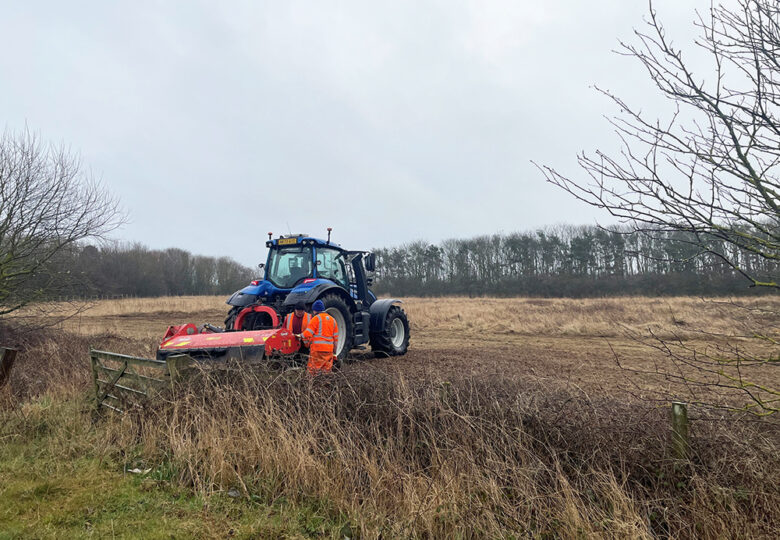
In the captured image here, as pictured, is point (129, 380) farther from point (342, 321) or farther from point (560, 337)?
point (560, 337)

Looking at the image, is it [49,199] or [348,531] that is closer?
[348,531]

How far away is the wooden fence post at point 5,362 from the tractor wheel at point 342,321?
4.25 meters

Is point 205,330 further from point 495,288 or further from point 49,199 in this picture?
point 495,288

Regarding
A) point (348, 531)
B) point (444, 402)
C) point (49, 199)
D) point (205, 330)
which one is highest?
point (49, 199)

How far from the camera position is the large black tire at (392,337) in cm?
938

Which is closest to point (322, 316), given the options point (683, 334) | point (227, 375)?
point (227, 375)

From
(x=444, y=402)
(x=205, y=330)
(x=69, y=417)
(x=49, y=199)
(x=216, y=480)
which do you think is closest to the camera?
(x=216, y=480)

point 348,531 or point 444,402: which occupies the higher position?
point 444,402

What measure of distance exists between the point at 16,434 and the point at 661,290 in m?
39.1

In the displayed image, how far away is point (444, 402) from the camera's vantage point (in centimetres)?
421

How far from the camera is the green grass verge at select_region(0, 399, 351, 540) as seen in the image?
307cm

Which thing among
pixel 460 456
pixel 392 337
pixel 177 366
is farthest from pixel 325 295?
pixel 460 456

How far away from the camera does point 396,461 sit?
3844mm

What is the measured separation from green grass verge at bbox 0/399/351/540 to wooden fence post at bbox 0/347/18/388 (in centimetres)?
205
